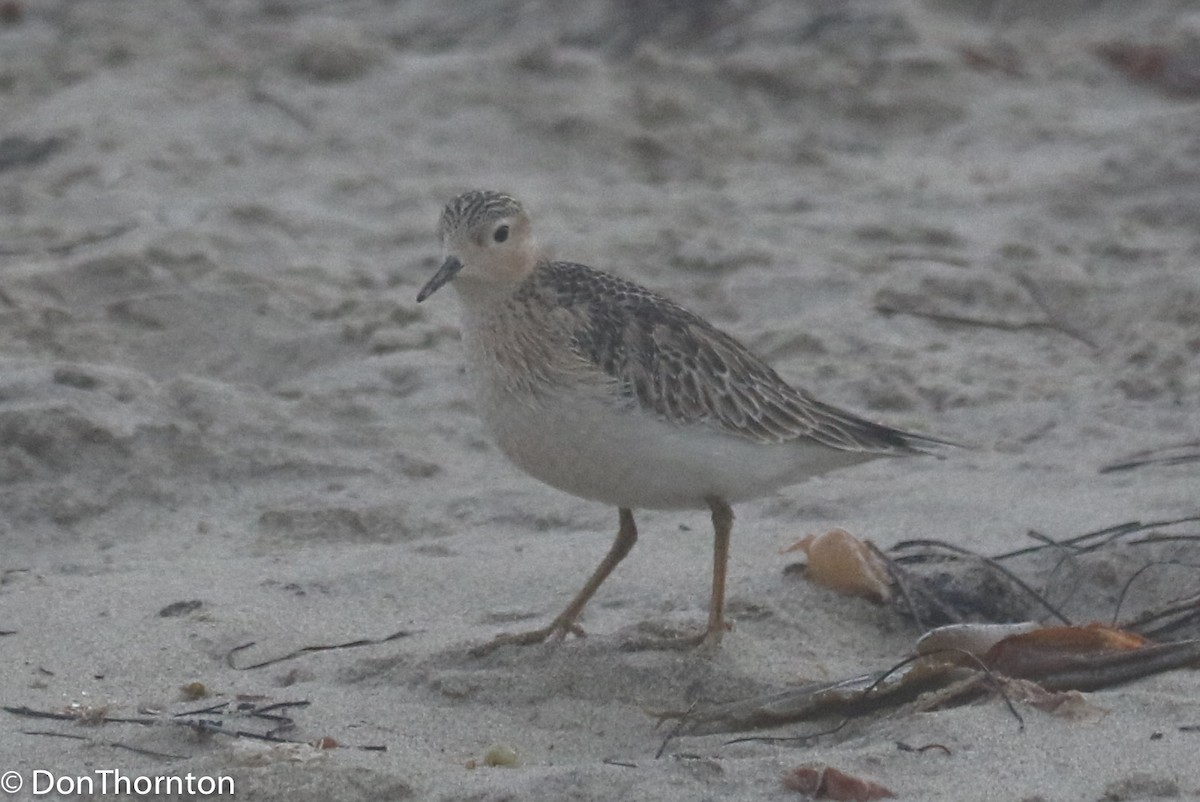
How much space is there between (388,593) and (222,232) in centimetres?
280

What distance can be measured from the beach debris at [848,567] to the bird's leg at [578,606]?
1.61 feet

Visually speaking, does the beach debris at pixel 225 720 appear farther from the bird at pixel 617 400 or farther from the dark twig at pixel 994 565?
the dark twig at pixel 994 565

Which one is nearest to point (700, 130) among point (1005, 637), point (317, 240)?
point (317, 240)

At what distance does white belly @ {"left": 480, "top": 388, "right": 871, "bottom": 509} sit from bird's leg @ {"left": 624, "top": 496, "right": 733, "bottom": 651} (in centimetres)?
4

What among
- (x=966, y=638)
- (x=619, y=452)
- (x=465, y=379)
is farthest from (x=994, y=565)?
(x=465, y=379)

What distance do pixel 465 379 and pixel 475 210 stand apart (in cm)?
153

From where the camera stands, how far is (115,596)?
5.29 metres

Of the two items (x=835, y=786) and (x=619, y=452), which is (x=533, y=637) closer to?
(x=619, y=452)

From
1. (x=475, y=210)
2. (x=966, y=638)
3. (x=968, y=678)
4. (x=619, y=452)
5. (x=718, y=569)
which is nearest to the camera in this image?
(x=968, y=678)

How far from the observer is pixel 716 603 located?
5031 millimetres

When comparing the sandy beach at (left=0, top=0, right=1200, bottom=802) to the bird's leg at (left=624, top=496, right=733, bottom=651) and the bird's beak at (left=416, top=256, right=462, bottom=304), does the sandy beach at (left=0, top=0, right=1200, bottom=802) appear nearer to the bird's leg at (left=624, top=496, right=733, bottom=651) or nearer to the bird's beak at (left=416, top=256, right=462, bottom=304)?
the bird's leg at (left=624, top=496, right=733, bottom=651)

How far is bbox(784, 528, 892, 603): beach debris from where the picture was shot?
17.3ft

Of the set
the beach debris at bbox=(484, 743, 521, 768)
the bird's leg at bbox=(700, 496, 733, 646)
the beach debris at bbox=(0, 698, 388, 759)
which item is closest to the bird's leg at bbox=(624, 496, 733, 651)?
the bird's leg at bbox=(700, 496, 733, 646)

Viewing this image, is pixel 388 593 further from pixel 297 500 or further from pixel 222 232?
pixel 222 232
